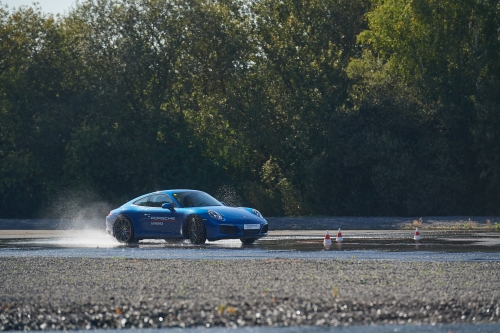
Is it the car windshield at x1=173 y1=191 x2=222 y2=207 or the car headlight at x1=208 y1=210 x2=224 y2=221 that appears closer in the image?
the car headlight at x1=208 y1=210 x2=224 y2=221

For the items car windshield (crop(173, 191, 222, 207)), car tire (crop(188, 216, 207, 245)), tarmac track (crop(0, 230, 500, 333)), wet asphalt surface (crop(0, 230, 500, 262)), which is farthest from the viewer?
car windshield (crop(173, 191, 222, 207))

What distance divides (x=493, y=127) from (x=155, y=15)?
58.3 ft

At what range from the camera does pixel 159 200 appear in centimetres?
2295

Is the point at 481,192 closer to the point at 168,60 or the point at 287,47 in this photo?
the point at 287,47

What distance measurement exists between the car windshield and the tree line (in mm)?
17468

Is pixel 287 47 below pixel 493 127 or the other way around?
the other way around

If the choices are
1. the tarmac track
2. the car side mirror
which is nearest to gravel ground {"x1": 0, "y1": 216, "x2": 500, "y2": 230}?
the tarmac track

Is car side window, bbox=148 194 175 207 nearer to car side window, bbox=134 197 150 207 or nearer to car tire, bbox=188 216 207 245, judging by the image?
car side window, bbox=134 197 150 207

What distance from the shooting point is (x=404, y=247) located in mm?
19406

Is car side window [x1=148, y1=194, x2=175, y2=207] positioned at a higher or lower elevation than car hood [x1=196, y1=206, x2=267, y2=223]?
higher

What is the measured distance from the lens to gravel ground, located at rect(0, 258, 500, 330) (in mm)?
9797

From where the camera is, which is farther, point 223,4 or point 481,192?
point 223,4

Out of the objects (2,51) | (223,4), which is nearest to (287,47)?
(223,4)

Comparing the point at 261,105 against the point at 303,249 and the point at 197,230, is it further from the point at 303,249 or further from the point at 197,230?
the point at 303,249
